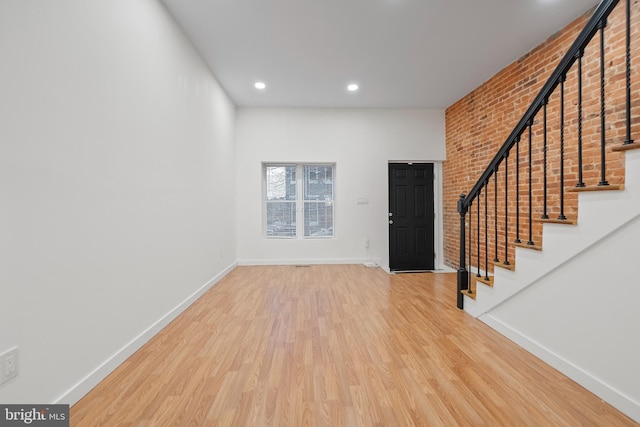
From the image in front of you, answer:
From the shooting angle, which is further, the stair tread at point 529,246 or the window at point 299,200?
the window at point 299,200

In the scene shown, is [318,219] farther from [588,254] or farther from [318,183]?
[588,254]

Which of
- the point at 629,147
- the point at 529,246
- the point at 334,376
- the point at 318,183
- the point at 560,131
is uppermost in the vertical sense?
the point at 560,131

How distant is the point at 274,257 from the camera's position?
213 inches

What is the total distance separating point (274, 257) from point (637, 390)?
467 cm

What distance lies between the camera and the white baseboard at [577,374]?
1463 millimetres

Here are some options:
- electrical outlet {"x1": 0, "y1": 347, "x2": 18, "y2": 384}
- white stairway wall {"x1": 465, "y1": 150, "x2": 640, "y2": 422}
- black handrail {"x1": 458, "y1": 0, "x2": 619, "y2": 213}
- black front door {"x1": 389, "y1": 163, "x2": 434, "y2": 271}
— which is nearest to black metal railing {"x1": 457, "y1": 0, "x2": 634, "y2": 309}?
black handrail {"x1": 458, "y1": 0, "x2": 619, "y2": 213}

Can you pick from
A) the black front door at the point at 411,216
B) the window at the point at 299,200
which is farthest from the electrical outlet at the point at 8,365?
the black front door at the point at 411,216

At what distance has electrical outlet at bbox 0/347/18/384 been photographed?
1.20 m

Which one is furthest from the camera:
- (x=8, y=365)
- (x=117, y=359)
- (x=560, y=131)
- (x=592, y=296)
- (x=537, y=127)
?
(x=537, y=127)

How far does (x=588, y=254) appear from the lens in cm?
170

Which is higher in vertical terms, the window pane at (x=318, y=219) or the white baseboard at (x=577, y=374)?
the window pane at (x=318, y=219)

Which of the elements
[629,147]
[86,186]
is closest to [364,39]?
[629,147]

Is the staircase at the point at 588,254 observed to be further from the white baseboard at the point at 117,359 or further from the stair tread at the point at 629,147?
the white baseboard at the point at 117,359

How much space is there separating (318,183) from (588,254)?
171 inches
